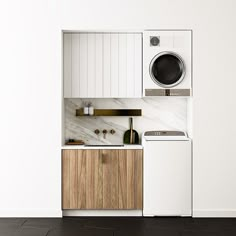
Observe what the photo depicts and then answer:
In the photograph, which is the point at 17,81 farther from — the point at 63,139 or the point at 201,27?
the point at 201,27

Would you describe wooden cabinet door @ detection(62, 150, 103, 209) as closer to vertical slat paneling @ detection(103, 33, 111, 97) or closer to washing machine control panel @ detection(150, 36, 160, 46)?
vertical slat paneling @ detection(103, 33, 111, 97)

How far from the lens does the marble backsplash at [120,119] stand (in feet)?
15.2

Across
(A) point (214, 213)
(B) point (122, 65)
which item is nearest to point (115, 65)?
(B) point (122, 65)

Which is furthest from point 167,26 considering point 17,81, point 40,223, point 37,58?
point 40,223

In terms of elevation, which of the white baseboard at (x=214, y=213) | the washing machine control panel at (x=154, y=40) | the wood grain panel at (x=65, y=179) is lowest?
the white baseboard at (x=214, y=213)

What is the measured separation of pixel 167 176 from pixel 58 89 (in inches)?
54.9

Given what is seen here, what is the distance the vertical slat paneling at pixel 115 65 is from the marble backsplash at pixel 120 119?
243 mm

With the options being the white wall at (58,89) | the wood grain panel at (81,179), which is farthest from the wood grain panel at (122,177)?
the white wall at (58,89)

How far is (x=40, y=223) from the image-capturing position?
3.95 metres

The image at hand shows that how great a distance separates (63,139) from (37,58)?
879mm

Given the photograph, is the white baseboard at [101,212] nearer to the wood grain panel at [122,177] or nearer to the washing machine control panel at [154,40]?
the wood grain panel at [122,177]

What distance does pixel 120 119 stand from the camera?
15.3 ft

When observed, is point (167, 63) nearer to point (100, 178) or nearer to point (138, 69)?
point (138, 69)

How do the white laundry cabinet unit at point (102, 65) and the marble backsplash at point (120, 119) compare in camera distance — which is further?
the marble backsplash at point (120, 119)
